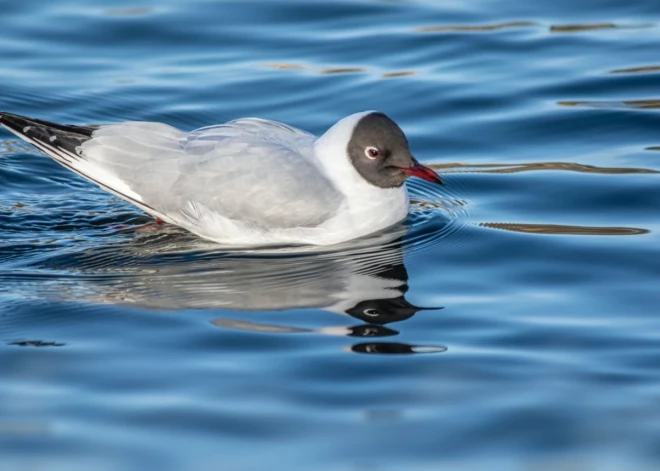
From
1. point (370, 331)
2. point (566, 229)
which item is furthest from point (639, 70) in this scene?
point (370, 331)

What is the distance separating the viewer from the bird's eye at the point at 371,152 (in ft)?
27.2

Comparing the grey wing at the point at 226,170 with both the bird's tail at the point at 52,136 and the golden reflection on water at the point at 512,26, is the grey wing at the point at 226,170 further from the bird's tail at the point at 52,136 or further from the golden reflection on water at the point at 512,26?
the golden reflection on water at the point at 512,26

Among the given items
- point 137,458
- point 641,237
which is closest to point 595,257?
point 641,237

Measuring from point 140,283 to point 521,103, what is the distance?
15.3 ft

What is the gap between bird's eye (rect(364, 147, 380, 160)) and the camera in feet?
27.2

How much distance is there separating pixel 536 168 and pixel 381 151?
180 centimetres

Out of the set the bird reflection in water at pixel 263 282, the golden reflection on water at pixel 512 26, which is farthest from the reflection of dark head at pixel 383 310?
the golden reflection on water at pixel 512 26

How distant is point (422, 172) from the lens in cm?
817

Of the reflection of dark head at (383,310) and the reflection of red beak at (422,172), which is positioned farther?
the reflection of red beak at (422,172)

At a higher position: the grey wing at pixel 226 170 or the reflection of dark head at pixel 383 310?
the grey wing at pixel 226 170

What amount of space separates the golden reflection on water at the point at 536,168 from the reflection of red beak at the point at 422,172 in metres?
1.51

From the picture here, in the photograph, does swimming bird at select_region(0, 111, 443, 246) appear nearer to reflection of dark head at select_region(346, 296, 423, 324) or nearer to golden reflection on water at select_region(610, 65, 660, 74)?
reflection of dark head at select_region(346, 296, 423, 324)

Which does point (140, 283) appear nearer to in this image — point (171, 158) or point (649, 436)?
point (171, 158)

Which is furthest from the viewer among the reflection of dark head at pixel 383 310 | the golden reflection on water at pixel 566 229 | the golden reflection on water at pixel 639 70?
the golden reflection on water at pixel 639 70
